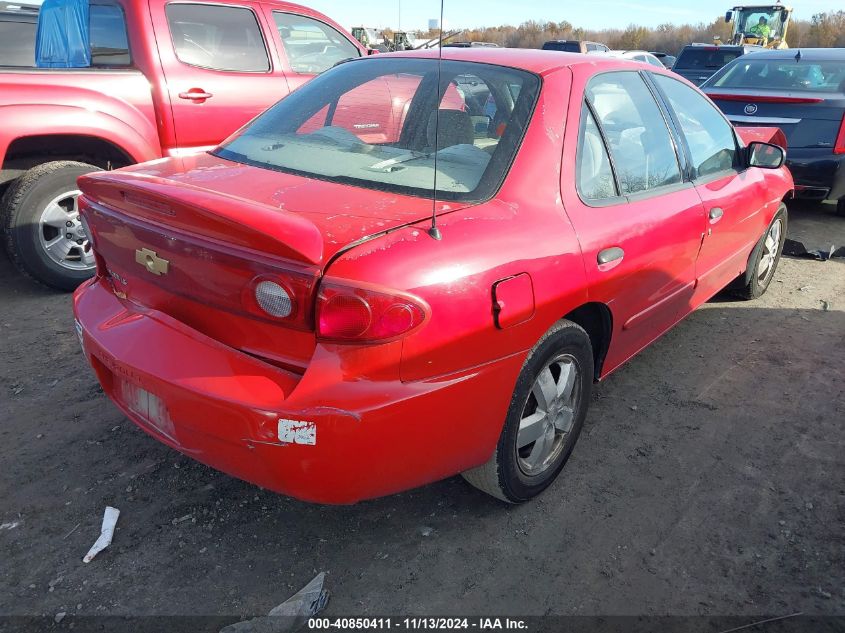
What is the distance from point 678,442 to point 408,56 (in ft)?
7.17

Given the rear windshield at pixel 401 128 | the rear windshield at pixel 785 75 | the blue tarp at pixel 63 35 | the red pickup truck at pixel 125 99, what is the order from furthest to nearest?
1. the rear windshield at pixel 785 75
2. the blue tarp at pixel 63 35
3. the red pickup truck at pixel 125 99
4. the rear windshield at pixel 401 128

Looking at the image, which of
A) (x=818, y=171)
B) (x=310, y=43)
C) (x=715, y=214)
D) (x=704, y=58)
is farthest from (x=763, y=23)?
(x=715, y=214)

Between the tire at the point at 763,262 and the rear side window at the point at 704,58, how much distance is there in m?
13.1

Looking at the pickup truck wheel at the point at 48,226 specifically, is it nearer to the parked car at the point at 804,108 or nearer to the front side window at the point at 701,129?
the front side window at the point at 701,129

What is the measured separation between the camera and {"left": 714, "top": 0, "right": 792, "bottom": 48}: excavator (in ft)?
85.4

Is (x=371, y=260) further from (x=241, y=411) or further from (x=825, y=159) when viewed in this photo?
(x=825, y=159)

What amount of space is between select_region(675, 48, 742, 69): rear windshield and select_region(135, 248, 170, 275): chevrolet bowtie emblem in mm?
17066

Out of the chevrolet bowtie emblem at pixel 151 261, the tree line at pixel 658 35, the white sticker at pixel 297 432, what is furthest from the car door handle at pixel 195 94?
the tree line at pixel 658 35

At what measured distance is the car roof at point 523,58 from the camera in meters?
2.75

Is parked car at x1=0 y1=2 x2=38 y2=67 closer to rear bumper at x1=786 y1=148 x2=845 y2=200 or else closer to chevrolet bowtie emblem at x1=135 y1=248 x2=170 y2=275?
chevrolet bowtie emblem at x1=135 y1=248 x2=170 y2=275

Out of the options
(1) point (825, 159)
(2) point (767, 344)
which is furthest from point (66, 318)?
(1) point (825, 159)

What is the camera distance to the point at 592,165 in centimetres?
269

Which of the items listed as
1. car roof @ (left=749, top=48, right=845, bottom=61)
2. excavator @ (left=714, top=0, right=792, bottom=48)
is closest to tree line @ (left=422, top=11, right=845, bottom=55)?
excavator @ (left=714, top=0, right=792, bottom=48)

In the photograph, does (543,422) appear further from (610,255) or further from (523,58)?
(523,58)
